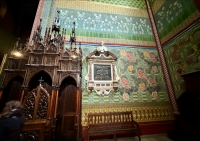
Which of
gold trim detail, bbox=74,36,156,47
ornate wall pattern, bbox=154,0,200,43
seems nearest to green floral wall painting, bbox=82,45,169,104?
gold trim detail, bbox=74,36,156,47

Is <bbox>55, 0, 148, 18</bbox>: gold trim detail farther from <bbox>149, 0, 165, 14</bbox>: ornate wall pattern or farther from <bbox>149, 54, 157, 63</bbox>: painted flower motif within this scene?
<bbox>149, 54, 157, 63</bbox>: painted flower motif

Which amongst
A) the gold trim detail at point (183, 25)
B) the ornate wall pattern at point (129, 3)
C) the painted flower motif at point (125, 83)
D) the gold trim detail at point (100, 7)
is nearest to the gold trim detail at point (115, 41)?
the gold trim detail at point (183, 25)

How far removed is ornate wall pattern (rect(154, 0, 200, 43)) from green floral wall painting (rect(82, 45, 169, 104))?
1.16m

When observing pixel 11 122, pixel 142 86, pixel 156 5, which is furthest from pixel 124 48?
pixel 11 122

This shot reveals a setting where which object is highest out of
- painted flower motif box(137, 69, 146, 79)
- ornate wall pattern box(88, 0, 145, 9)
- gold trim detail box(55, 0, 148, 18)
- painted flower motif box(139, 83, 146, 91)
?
ornate wall pattern box(88, 0, 145, 9)

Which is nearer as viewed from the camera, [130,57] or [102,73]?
[102,73]

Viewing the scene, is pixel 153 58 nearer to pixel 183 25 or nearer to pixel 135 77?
pixel 135 77

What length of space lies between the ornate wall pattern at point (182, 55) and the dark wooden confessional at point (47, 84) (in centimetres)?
434

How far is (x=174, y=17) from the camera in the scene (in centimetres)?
480

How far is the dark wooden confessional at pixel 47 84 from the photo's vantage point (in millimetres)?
2814

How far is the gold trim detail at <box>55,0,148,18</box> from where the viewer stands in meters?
5.52

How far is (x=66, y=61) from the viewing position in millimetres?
3521

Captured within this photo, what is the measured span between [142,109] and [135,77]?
1462 mm

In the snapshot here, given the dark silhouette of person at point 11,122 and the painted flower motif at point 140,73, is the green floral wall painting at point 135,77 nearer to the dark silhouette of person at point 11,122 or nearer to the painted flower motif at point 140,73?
the painted flower motif at point 140,73
